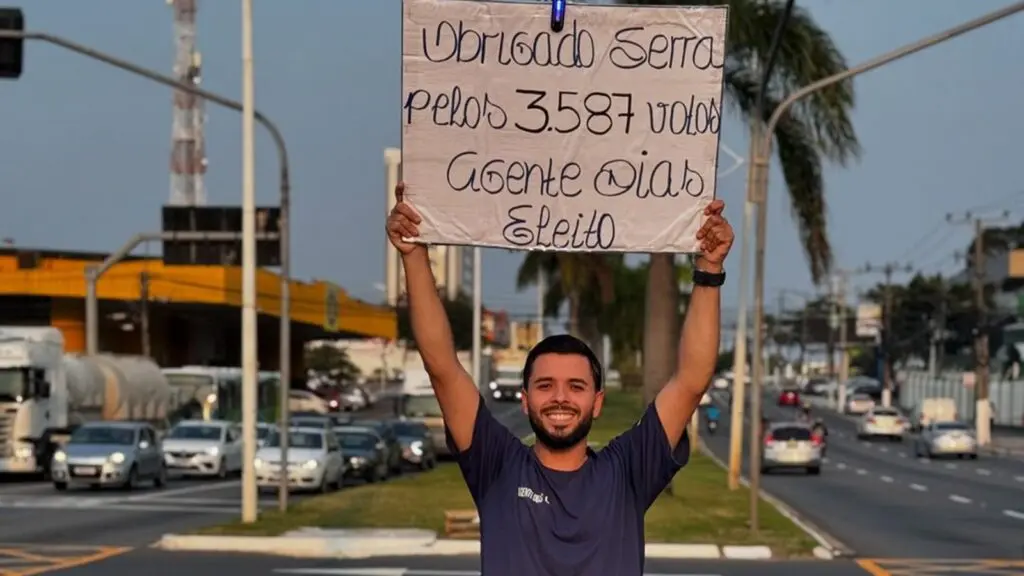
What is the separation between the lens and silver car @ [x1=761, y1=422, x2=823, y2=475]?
4884cm

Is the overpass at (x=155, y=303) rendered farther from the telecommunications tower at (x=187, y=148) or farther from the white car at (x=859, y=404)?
the white car at (x=859, y=404)

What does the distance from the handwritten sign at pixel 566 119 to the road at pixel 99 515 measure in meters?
13.7

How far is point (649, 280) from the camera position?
1242 inches

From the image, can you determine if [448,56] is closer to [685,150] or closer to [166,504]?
[685,150]

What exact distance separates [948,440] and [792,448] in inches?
618

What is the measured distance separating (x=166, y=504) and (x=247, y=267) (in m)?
9.64

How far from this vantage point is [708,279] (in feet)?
19.1

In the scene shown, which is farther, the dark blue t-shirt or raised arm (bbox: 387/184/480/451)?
raised arm (bbox: 387/184/480/451)

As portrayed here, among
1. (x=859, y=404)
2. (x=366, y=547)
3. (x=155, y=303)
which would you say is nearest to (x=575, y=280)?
(x=366, y=547)

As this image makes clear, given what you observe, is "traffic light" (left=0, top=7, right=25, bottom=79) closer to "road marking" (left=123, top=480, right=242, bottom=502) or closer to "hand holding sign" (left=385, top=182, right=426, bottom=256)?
"road marking" (left=123, top=480, right=242, bottom=502)

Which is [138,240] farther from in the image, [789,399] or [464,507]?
[789,399]

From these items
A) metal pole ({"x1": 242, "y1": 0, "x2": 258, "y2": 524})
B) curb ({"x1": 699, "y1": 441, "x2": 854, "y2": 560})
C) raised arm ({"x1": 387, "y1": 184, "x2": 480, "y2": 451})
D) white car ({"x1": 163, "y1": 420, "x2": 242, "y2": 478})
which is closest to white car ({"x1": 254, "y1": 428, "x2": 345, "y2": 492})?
white car ({"x1": 163, "y1": 420, "x2": 242, "y2": 478})

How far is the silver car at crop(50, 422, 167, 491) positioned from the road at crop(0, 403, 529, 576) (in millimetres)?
364

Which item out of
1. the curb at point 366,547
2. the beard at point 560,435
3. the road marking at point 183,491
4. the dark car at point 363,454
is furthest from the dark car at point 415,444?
the beard at point 560,435
